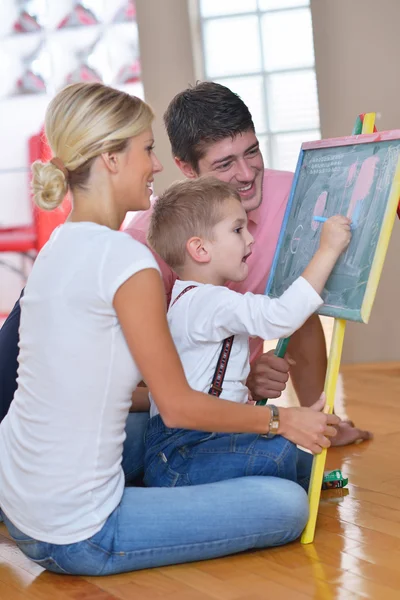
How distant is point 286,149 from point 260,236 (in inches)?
96.7

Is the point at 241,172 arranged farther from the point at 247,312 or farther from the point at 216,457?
the point at 216,457

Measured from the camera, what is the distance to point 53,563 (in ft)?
6.16

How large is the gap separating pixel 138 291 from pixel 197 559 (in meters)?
0.60

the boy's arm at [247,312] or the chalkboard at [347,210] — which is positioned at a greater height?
the chalkboard at [347,210]

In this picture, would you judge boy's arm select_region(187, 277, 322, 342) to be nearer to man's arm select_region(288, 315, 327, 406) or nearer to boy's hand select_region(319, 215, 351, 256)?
boy's hand select_region(319, 215, 351, 256)

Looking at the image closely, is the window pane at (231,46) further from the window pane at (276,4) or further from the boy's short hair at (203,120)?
the boy's short hair at (203,120)

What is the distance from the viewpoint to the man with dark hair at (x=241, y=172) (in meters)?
2.52

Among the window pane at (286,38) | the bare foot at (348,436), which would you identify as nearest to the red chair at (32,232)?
the window pane at (286,38)

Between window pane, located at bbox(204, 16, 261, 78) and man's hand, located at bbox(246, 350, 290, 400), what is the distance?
2811 mm

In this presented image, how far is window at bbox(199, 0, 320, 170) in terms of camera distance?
4766mm

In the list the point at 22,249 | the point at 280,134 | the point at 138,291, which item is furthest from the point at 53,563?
the point at 22,249

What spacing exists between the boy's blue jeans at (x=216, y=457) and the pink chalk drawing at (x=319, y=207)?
513 mm

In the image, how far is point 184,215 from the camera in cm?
211

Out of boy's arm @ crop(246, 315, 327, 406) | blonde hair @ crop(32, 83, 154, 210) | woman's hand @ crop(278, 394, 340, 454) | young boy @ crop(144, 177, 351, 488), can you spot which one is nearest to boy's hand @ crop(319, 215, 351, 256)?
young boy @ crop(144, 177, 351, 488)
